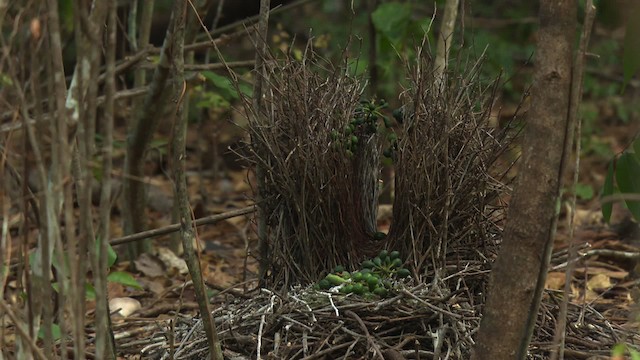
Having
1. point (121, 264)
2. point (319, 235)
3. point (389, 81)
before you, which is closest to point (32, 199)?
point (319, 235)

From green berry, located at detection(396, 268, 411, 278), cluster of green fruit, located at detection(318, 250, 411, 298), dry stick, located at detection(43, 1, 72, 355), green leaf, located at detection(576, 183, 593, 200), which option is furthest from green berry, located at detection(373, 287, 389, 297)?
green leaf, located at detection(576, 183, 593, 200)

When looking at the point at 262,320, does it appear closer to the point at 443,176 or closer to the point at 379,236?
the point at 379,236

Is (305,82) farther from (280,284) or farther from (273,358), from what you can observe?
(273,358)

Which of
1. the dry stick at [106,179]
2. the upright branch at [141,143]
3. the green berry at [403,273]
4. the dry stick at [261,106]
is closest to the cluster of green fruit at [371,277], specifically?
the green berry at [403,273]

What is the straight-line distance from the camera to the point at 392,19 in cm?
441

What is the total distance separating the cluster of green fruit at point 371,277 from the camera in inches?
103

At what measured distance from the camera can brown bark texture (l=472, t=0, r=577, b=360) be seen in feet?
6.57

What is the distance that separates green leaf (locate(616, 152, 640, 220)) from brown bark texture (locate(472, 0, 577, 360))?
0.85 meters

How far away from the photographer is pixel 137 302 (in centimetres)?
389

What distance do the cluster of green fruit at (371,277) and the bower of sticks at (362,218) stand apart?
0.10ft

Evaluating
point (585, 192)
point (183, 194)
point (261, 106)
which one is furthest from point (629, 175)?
point (585, 192)

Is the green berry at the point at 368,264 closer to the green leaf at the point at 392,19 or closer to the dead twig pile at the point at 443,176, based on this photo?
the dead twig pile at the point at 443,176

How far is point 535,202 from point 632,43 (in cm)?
78

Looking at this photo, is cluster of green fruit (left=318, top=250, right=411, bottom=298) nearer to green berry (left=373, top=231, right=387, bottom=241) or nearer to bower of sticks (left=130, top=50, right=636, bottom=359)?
bower of sticks (left=130, top=50, right=636, bottom=359)
